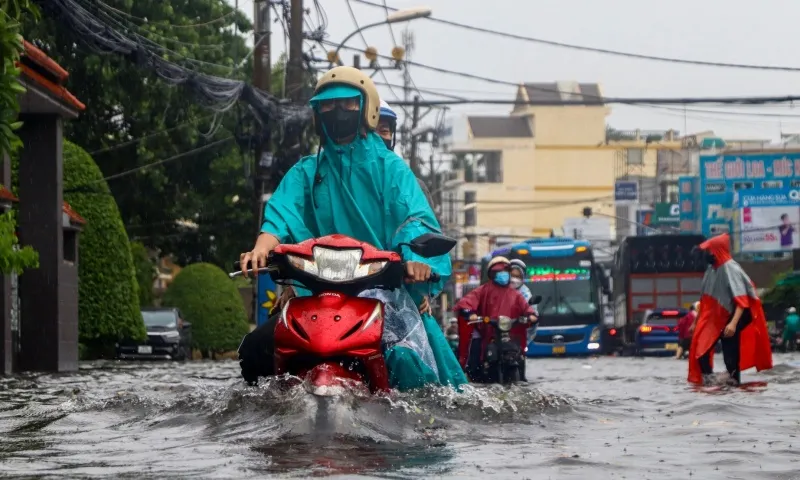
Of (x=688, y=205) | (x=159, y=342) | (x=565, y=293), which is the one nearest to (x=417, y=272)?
(x=159, y=342)

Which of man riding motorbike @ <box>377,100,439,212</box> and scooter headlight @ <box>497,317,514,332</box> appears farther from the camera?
scooter headlight @ <box>497,317,514,332</box>

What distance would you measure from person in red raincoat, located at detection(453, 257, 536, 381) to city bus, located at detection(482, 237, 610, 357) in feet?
75.2

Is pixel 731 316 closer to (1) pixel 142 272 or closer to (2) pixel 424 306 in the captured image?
(2) pixel 424 306

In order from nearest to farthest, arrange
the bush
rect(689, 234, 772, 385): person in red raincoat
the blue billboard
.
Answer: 1. rect(689, 234, 772, 385): person in red raincoat
2. the bush
3. the blue billboard

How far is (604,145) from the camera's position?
109812 mm

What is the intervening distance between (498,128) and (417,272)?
10439 cm

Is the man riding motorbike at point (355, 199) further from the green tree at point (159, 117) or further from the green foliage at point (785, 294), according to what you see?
the green foliage at point (785, 294)

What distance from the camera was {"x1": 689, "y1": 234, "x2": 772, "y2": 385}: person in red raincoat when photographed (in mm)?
14398

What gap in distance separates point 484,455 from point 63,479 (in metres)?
1.86

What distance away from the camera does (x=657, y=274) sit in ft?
145

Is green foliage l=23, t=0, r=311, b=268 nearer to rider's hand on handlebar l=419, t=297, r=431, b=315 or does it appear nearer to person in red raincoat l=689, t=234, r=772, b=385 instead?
person in red raincoat l=689, t=234, r=772, b=385

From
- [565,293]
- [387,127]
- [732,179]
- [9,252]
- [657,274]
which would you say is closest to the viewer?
[387,127]

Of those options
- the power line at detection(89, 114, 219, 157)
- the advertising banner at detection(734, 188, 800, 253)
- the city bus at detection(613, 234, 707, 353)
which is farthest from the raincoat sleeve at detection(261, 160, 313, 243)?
the advertising banner at detection(734, 188, 800, 253)

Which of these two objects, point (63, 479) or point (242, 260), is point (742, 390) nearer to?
point (242, 260)
